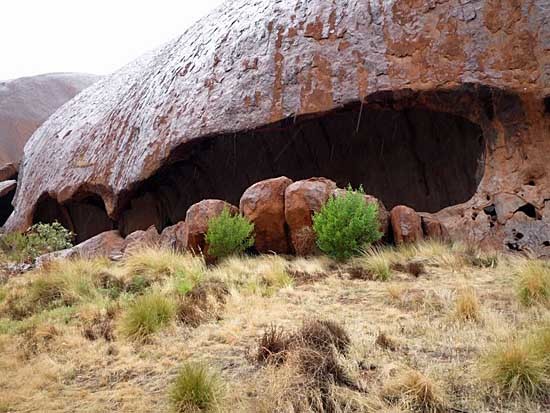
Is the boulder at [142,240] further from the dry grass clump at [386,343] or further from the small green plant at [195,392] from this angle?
the small green plant at [195,392]

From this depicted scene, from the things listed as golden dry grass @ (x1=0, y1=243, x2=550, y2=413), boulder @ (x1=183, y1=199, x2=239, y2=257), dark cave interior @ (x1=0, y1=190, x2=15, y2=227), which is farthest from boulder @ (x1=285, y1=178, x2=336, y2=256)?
dark cave interior @ (x1=0, y1=190, x2=15, y2=227)

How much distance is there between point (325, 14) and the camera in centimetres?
973

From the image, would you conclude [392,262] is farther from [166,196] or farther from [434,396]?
[166,196]

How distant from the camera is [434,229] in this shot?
838 centimetres

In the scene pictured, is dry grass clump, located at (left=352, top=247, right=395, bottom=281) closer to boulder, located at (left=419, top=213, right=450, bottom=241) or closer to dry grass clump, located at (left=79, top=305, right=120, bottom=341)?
boulder, located at (left=419, top=213, right=450, bottom=241)

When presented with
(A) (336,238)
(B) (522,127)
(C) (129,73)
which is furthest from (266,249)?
(C) (129,73)

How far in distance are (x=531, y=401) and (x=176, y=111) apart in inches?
374

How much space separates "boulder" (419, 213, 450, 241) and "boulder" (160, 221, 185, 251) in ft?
14.2

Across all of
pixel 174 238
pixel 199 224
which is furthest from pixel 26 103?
pixel 199 224

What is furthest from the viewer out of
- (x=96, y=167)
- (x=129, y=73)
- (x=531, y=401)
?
(x=129, y=73)

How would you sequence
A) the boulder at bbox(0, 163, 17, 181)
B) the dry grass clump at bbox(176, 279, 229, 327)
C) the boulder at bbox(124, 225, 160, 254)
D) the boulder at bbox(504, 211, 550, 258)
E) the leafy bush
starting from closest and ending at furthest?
the dry grass clump at bbox(176, 279, 229, 327) < the boulder at bbox(504, 211, 550, 258) < the boulder at bbox(124, 225, 160, 254) < the leafy bush < the boulder at bbox(0, 163, 17, 181)

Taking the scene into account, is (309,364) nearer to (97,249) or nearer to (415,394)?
(415,394)

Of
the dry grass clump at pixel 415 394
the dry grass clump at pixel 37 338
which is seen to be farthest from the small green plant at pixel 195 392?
the dry grass clump at pixel 37 338

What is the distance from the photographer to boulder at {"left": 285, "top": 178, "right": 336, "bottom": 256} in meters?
8.25
